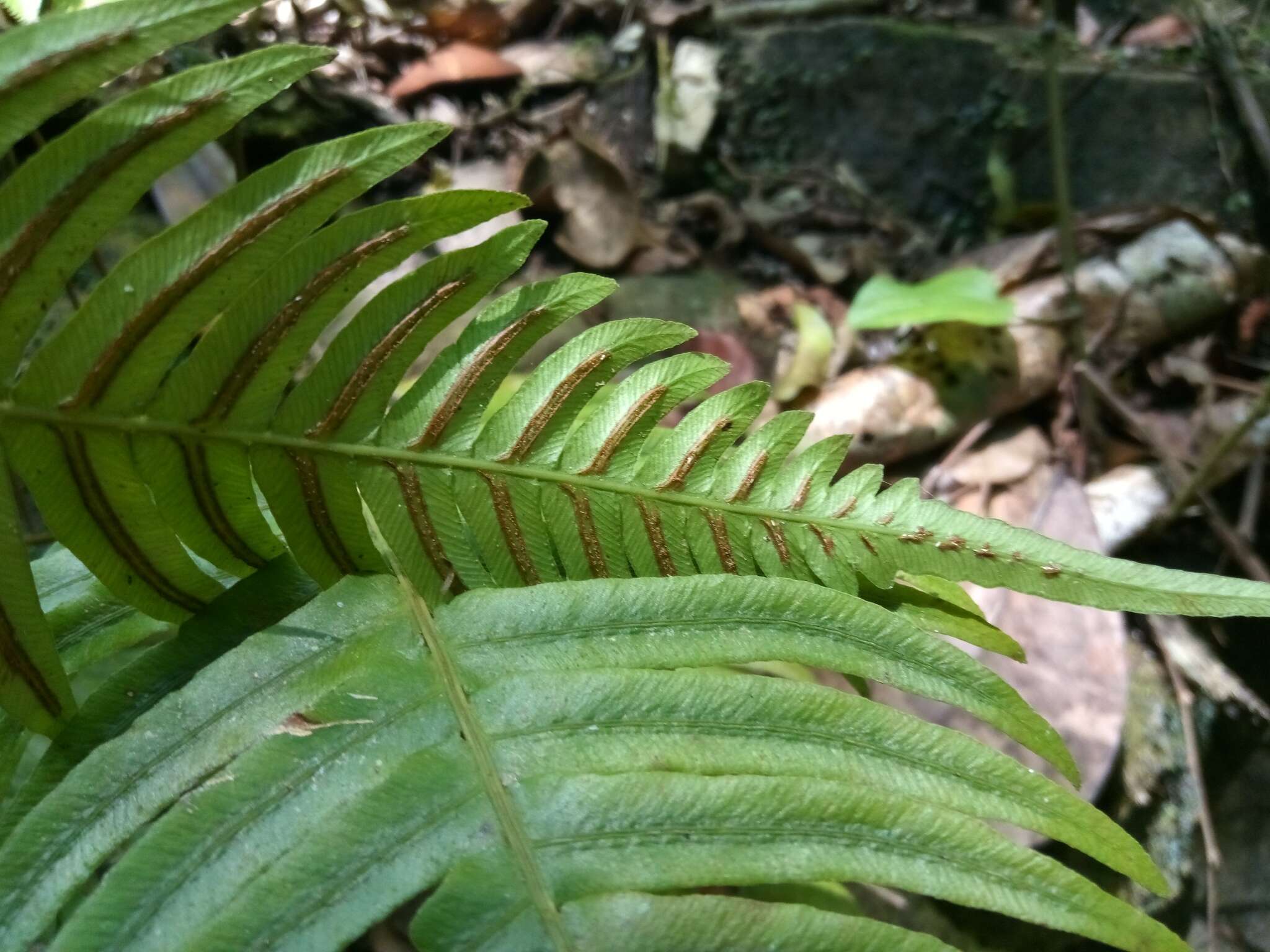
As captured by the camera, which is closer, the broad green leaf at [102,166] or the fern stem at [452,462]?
the broad green leaf at [102,166]

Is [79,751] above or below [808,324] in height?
above

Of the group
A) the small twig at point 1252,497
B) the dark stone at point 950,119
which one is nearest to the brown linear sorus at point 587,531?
the small twig at point 1252,497

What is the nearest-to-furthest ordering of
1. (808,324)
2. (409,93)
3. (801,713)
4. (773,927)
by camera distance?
1. (773,927)
2. (801,713)
3. (808,324)
4. (409,93)

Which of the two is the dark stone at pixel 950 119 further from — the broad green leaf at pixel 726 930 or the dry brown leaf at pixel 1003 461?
the broad green leaf at pixel 726 930

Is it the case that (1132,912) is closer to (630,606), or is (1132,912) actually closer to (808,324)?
(630,606)

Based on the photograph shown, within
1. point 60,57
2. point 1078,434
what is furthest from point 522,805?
point 1078,434
